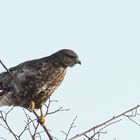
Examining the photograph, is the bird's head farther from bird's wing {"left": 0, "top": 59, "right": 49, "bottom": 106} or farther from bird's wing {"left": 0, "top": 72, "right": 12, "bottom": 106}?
bird's wing {"left": 0, "top": 72, "right": 12, "bottom": 106}

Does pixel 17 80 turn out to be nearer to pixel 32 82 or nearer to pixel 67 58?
pixel 32 82

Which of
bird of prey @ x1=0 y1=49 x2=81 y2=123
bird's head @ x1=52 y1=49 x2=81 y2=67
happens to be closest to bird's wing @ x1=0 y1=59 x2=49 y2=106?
bird of prey @ x1=0 y1=49 x2=81 y2=123

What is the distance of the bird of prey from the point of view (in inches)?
381

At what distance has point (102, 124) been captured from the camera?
6969 millimetres

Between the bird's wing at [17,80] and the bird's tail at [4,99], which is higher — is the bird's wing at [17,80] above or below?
above

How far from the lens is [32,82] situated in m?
9.83

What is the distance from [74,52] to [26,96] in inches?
58.2

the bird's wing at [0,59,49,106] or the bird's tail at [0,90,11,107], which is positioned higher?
the bird's wing at [0,59,49,106]

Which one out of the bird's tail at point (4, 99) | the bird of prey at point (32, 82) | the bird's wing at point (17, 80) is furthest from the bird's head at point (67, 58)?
the bird's tail at point (4, 99)

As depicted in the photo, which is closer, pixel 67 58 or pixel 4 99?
pixel 4 99

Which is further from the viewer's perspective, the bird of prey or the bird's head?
the bird's head

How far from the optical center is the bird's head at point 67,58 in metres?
10.6

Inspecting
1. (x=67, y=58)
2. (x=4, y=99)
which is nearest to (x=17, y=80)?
(x=4, y=99)

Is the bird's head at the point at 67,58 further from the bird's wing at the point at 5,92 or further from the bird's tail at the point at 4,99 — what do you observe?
the bird's tail at the point at 4,99
